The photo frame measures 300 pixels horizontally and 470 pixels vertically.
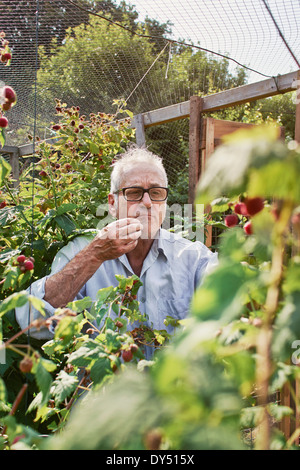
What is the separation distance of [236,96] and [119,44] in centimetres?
244

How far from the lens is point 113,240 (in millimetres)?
1714

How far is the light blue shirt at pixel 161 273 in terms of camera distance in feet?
6.38

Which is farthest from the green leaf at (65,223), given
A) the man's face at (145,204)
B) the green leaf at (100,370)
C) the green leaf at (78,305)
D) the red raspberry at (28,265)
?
the green leaf at (100,370)

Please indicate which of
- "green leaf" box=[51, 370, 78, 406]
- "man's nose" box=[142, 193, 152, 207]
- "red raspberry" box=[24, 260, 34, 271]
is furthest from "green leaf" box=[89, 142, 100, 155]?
"green leaf" box=[51, 370, 78, 406]

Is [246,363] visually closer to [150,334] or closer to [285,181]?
[285,181]

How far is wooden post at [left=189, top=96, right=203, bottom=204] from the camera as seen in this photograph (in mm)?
3785

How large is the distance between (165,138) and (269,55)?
241 inches

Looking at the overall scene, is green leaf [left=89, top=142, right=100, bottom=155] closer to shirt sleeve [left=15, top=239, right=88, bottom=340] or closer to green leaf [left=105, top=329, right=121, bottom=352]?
shirt sleeve [left=15, top=239, right=88, bottom=340]

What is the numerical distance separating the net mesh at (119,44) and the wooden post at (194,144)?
1.54ft

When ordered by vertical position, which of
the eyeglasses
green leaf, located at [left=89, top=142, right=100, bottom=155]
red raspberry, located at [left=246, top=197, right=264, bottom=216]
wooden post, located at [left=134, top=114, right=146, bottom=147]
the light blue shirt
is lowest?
the light blue shirt

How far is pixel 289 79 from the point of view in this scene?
318cm

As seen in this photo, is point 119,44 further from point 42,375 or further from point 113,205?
point 42,375

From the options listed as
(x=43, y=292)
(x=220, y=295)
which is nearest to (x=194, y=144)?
(x=43, y=292)

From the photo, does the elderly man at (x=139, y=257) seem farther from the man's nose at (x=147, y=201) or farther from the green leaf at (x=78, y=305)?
the green leaf at (x=78, y=305)
